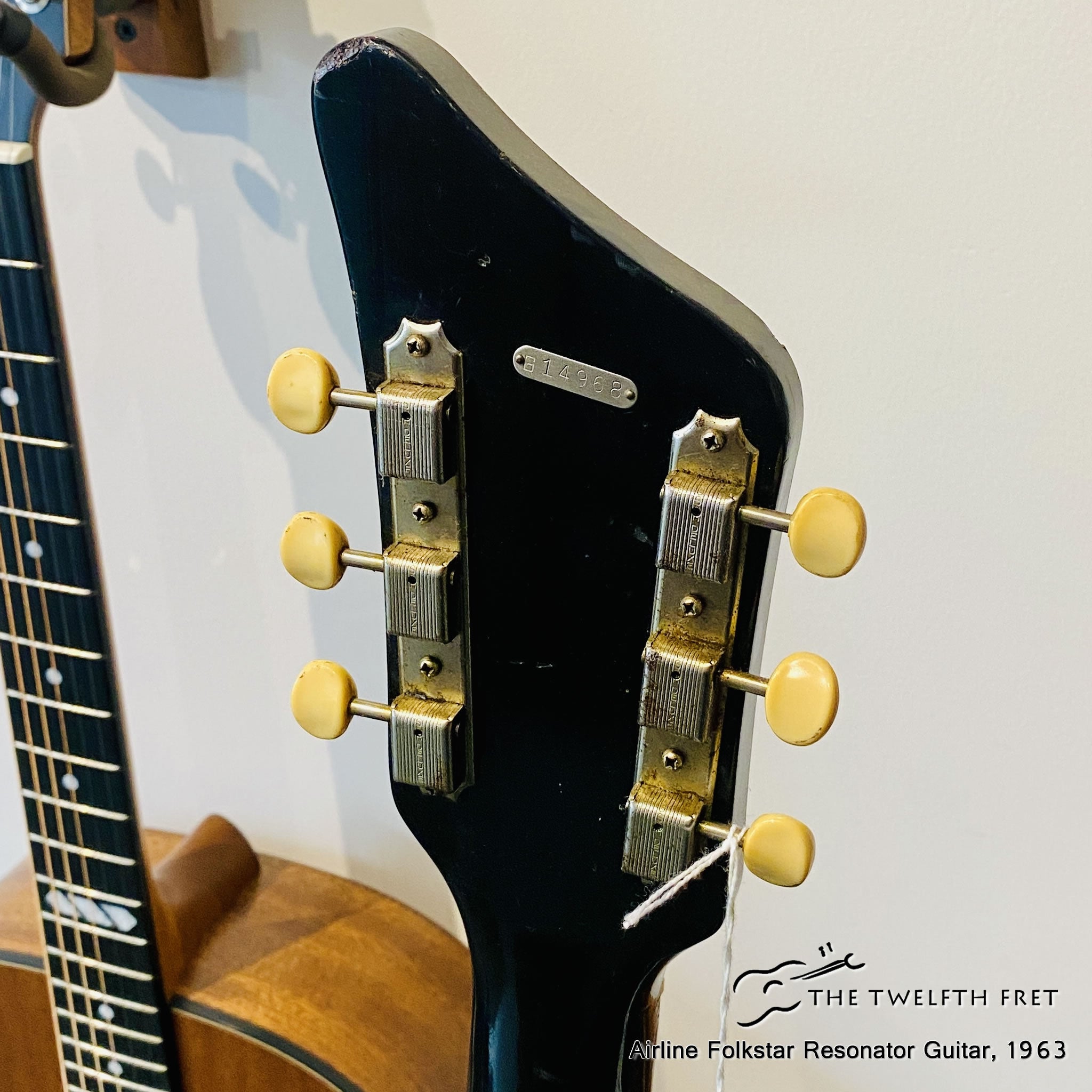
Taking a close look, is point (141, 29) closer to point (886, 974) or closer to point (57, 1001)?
point (57, 1001)

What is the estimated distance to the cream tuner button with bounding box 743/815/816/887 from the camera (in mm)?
449

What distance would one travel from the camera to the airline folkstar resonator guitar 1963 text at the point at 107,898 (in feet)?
1.90

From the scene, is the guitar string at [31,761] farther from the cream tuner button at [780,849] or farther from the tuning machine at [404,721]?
the cream tuner button at [780,849]

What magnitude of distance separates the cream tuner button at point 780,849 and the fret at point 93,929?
438mm

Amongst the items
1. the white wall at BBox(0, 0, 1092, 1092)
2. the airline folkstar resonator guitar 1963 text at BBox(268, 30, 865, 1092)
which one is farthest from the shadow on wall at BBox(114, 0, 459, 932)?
the airline folkstar resonator guitar 1963 text at BBox(268, 30, 865, 1092)

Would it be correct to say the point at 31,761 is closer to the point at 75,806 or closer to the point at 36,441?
the point at 75,806

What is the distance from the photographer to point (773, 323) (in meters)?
0.61

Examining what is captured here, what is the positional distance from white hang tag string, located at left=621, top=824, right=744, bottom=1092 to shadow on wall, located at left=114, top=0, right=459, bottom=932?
34 centimetres

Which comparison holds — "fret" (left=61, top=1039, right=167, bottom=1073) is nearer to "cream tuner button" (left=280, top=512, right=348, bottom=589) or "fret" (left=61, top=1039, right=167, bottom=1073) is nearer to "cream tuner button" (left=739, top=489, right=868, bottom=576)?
"cream tuner button" (left=280, top=512, right=348, bottom=589)

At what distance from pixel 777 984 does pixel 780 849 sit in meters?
0.42

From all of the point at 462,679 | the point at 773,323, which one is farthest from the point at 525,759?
the point at 773,323

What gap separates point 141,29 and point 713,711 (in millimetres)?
508

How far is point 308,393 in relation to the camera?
17.7 inches

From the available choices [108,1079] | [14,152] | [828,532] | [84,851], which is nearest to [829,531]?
[828,532]
